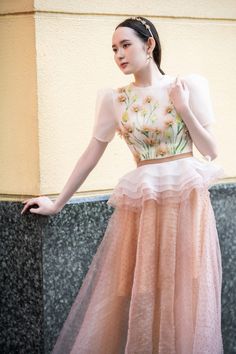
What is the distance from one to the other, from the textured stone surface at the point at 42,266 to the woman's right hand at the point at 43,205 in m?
0.10

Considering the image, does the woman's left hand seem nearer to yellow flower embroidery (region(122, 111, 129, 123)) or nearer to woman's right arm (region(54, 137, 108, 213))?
yellow flower embroidery (region(122, 111, 129, 123))

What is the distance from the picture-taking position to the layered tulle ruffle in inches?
208

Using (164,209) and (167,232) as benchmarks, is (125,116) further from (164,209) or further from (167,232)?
(167,232)

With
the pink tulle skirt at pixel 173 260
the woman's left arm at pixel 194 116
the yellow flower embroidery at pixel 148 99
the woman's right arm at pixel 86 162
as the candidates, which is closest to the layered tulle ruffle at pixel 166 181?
the pink tulle skirt at pixel 173 260

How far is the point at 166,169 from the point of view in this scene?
5.34 meters

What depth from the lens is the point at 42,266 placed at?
6098 millimetres

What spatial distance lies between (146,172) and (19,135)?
3.84 feet

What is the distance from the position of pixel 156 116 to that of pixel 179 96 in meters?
0.17

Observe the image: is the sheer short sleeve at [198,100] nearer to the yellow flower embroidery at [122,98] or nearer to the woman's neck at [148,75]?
the woman's neck at [148,75]

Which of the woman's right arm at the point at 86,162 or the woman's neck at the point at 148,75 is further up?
the woman's neck at the point at 148,75

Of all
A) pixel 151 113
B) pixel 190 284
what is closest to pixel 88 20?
pixel 151 113

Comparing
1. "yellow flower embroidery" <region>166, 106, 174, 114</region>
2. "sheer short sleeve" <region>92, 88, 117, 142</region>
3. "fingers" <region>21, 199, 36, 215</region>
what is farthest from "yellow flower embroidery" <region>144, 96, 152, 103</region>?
"fingers" <region>21, 199, 36, 215</region>

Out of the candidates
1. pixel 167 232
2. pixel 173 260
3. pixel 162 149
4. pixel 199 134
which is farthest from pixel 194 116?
pixel 173 260

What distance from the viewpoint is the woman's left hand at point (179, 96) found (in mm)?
5234
